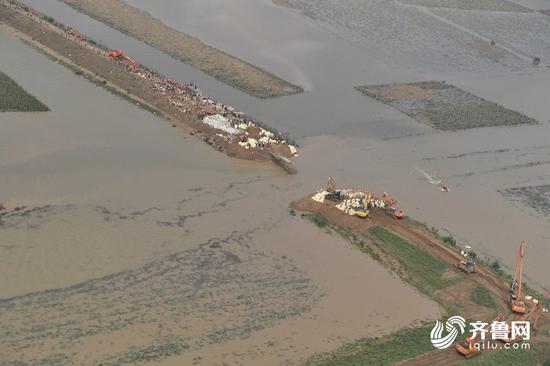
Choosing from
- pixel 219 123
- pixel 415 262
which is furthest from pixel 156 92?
pixel 415 262

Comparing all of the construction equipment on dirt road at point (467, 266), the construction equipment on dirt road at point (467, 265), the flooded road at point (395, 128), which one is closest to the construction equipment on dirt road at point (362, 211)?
the flooded road at point (395, 128)

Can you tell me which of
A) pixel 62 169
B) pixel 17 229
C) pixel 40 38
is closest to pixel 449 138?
pixel 62 169

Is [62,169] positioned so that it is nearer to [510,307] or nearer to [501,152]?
[510,307]

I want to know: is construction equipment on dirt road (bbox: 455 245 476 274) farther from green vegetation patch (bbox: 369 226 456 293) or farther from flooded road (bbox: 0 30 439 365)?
flooded road (bbox: 0 30 439 365)

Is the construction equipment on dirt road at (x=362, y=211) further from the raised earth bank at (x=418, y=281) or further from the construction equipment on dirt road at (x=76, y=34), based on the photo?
the construction equipment on dirt road at (x=76, y=34)

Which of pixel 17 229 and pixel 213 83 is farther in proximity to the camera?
pixel 213 83

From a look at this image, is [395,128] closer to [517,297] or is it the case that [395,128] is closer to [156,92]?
[156,92]

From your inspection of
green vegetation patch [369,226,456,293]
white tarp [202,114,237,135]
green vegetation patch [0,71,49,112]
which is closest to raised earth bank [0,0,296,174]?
white tarp [202,114,237,135]
